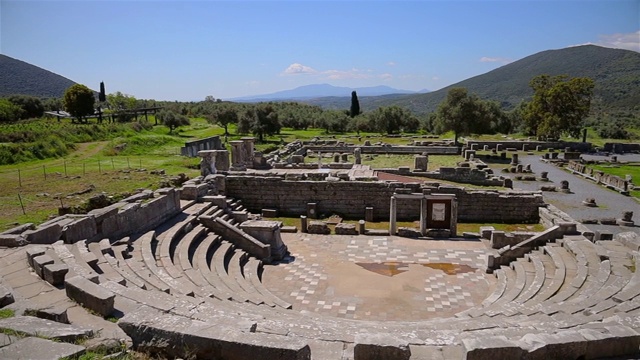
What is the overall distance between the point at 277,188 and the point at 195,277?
39.2 ft

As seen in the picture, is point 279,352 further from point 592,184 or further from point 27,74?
point 27,74

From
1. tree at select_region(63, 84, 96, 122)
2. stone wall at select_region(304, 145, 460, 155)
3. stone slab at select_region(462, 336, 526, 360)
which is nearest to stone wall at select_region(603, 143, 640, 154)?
stone wall at select_region(304, 145, 460, 155)

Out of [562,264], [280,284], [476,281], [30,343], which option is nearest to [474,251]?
[476,281]

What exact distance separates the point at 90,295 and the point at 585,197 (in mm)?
30505

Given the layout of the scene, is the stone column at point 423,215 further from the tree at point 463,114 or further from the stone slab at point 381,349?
the tree at point 463,114

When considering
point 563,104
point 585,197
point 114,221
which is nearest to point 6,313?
point 114,221

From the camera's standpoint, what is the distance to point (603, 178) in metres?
32.6

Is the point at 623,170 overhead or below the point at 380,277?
overhead

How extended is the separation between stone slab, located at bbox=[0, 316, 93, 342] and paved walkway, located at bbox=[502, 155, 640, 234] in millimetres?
23313

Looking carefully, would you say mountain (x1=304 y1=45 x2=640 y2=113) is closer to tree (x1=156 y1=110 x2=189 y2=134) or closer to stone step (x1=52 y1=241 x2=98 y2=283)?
tree (x1=156 y1=110 x2=189 y2=134)

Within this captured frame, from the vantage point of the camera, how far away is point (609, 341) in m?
6.26

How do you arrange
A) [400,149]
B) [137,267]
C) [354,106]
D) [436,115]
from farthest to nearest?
[354,106]
[436,115]
[400,149]
[137,267]

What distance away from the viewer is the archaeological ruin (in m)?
6.01

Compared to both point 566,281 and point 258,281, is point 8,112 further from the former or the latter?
point 566,281
